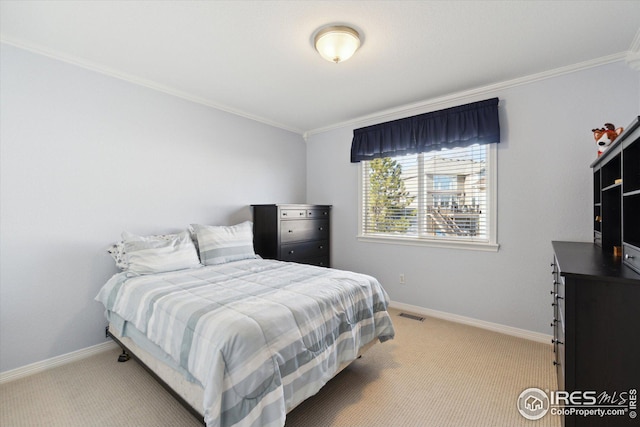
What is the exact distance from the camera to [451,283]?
10.5 ft

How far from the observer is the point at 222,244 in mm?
2891

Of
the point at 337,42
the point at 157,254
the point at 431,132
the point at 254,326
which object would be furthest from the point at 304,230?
the point at 254,326

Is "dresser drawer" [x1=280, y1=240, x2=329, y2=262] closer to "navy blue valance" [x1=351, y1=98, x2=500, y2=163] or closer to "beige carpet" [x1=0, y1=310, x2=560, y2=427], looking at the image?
"navy blue valance" [x1=351, y1=98, x2=500, y2=163]

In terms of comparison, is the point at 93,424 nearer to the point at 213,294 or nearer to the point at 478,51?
the point at 213,294

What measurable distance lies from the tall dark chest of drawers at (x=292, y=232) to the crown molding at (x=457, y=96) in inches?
52.0

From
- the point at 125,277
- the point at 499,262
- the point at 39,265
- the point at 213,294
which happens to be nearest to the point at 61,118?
the point at 39,265

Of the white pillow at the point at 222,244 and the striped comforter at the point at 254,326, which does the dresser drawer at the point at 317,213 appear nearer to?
the white pillow at the point at 222,244

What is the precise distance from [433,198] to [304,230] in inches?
67.5

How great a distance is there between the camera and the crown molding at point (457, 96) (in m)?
2.42

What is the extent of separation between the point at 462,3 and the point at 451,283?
2636 millimetres

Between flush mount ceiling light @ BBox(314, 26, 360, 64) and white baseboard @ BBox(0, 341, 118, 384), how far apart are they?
10.5 ft

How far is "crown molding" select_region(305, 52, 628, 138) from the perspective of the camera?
2420mm

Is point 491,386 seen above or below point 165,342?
below

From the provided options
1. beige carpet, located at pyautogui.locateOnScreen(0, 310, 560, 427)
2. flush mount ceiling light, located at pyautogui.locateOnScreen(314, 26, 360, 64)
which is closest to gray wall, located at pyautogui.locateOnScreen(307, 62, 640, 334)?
beige carpet, located at pyautogui.locateOnScreen(0, 310, 560, 427)
